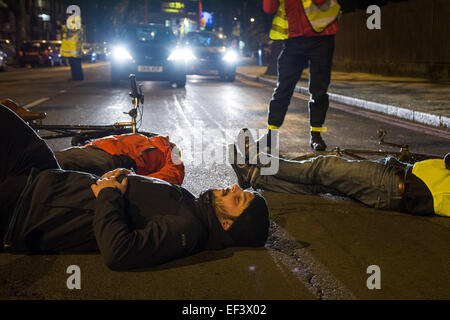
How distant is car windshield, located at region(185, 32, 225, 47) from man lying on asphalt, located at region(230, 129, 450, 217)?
18186 millimetres

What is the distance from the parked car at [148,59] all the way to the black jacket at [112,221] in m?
13.7

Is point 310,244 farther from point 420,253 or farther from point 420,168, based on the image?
point 420,168

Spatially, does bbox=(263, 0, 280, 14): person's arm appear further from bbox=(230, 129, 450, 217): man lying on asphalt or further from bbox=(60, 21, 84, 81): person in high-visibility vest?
bbox=(60, 21, 84, 81): person in high-visibility vest

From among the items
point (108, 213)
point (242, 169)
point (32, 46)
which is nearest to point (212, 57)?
point (242, 169)

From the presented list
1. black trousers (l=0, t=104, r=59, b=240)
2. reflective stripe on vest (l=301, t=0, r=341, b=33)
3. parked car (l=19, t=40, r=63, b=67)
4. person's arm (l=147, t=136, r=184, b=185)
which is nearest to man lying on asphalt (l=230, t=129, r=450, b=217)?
person's arm (l=147, t=136, r=184, b=185)

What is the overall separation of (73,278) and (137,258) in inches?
13.2

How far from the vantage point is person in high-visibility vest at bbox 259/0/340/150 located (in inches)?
245

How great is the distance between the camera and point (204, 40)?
22.3 m

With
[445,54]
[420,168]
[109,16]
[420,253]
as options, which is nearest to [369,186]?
[420,168]

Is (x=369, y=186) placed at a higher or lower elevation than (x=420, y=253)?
higher

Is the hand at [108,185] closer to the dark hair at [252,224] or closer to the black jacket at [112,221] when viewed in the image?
the black jacket at [112,221]

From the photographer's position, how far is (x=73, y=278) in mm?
2928

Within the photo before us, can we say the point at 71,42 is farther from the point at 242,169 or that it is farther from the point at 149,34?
the point at 242,169

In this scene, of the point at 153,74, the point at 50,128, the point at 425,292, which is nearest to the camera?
the point at 425,292
